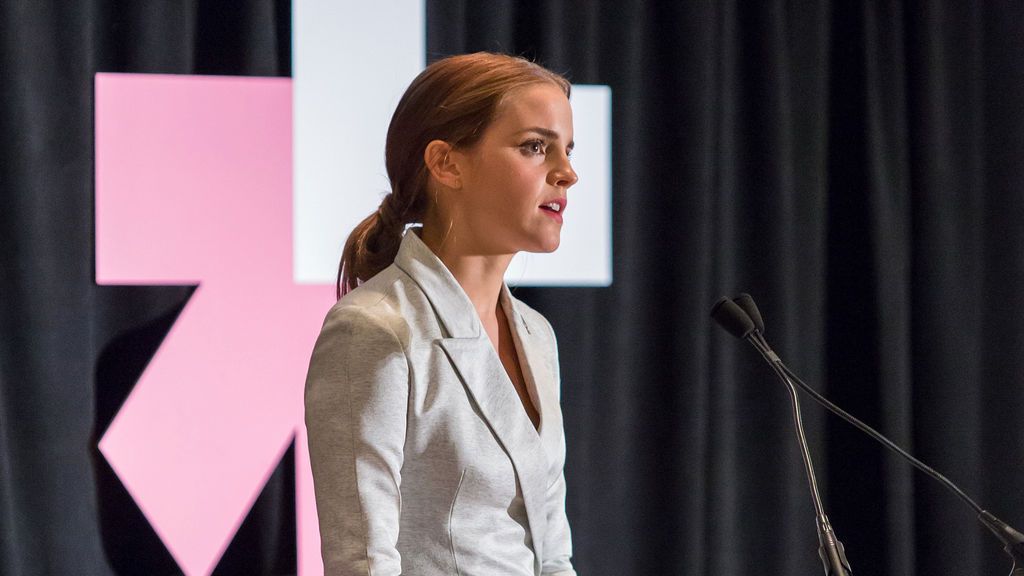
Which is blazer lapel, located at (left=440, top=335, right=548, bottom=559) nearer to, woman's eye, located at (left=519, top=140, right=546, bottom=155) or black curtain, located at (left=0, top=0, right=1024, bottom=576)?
woman's eye, located at (left=519, top=140, right=546, bottom=155)

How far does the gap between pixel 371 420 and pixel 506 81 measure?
0.48 m

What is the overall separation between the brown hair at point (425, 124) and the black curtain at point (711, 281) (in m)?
1.06

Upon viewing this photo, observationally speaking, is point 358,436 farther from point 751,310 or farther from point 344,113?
point 344,113

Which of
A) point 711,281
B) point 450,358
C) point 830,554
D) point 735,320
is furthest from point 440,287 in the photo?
point 711,281

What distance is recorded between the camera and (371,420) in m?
1.14

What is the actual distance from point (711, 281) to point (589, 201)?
36 cm

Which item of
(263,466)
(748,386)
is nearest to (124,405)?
(263,466)

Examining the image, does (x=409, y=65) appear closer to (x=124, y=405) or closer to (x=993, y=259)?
(x=124, y=405)

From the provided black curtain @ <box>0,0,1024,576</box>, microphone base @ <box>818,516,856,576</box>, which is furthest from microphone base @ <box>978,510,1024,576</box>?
black curtain @ <box>0,0,1024,576</box>

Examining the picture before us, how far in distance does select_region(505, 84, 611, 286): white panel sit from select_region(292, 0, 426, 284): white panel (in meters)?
0.42

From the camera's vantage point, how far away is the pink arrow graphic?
231cm

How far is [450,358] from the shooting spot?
1.24 meters

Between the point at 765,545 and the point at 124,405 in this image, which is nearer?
the point at 124,405

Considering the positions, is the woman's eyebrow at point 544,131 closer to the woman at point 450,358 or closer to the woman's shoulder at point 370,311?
the woman at point 450,358
